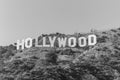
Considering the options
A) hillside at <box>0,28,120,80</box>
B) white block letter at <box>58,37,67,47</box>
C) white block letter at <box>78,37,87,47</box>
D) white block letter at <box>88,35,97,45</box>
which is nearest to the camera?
hillside at <box>0,28,120,80</box>

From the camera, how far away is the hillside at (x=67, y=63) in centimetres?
5384

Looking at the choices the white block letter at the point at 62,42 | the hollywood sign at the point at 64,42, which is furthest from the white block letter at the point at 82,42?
the white block letter at the point at 62,42

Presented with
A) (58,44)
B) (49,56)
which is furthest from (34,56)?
(58,44)

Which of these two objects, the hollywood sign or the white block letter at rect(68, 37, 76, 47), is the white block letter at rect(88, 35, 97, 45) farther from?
the white block letter at rect(68, 37, 76, 47)

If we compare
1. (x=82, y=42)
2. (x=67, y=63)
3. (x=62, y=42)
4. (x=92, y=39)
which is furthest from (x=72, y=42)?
(x=67, y=63)

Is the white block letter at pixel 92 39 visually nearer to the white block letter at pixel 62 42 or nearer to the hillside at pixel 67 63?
the hillside at pixel 67 63

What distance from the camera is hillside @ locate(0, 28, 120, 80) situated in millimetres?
53844

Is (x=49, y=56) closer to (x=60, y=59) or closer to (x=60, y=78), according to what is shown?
(x=60, y=59)

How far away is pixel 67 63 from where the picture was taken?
192ft

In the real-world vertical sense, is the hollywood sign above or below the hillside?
above

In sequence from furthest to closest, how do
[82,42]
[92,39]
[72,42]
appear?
1. [72,42]
2. [82,42]
3. [92,39]

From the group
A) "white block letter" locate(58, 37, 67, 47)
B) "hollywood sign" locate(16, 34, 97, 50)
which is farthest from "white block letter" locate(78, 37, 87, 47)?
"white block letter" locate(58, 37, 67, 47)

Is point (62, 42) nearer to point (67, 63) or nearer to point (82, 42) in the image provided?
point (82, 42)

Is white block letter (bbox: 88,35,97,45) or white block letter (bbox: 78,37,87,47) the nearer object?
white block letter (bbox: 88,35,97,45)
